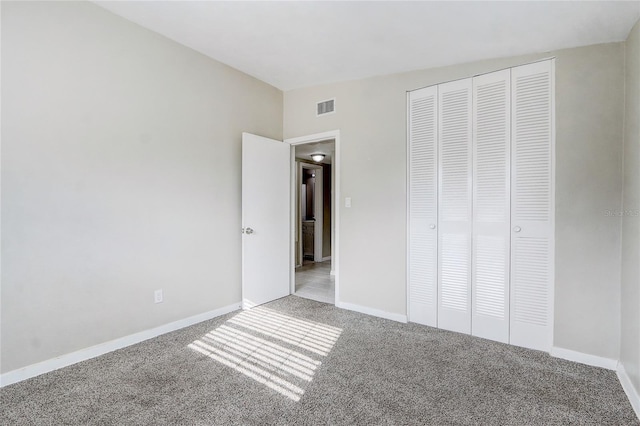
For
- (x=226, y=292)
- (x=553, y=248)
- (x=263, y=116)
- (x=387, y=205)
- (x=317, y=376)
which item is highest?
(x=263, y=116)

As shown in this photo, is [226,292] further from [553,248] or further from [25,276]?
[553,248]

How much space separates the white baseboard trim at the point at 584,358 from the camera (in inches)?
89.6

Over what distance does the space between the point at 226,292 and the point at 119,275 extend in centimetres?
112

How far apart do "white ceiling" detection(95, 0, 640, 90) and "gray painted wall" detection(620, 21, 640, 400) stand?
0.33 m

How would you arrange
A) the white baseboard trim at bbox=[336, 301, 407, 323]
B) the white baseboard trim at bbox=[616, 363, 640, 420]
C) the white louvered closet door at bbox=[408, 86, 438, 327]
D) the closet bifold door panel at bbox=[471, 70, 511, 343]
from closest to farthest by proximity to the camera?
the white baseboard trim at bbox=[616, 363, 640, 420] < the closet bifold door panel at bbox=[471, 70, 511, 343] < the white louvered closet door at bbox=[408, 86, 438, 327] < the white baseboard trim at bbox=[336, 301, 407, 323]

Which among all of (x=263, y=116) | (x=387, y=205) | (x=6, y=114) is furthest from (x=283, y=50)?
(x=6, y=114)

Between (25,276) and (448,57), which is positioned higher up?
(448,57)

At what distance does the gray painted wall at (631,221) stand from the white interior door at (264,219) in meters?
3.13

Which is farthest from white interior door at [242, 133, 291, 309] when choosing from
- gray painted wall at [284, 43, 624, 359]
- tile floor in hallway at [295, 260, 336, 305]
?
gray painted wall at [284, 43, 624, 359]

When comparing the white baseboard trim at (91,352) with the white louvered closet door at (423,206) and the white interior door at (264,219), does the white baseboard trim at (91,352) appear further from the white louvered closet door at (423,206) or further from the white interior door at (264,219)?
the white louvered closet door at (423,206)

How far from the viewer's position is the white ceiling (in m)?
2.13

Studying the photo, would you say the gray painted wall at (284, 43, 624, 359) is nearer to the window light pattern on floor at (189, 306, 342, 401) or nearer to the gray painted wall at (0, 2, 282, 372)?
the window light pattern on floor at (189, 306, 342, 401)

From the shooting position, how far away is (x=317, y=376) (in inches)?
83.3

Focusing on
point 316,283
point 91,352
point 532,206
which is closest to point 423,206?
point 532,206
